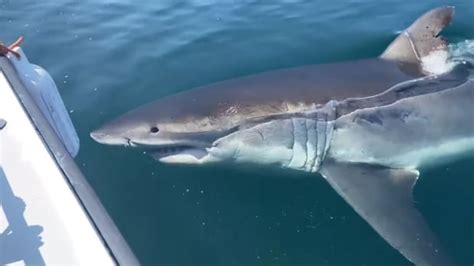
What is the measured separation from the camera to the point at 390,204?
3195 millimetres

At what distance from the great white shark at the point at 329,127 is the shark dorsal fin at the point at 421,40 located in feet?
0.68

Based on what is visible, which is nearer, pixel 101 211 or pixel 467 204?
pixel 101 211

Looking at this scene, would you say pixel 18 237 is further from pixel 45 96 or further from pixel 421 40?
pixel 421 40

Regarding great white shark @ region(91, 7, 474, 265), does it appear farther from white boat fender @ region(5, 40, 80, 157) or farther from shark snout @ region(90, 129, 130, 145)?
white boat fender @ region(5, 40, 80, 157)

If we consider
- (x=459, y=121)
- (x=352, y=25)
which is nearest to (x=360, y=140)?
(x=459, y=121)

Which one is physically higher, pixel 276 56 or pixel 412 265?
pixel 276 56

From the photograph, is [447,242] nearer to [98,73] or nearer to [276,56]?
[276,56]

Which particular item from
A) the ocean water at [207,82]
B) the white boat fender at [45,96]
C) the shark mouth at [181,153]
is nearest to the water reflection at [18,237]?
the white boat fender at [45,96]

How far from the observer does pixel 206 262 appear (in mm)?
3189

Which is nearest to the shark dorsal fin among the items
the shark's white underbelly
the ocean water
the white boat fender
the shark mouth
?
the shark's white underbelly

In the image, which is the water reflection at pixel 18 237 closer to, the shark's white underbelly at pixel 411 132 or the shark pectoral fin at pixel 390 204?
the shark pectoral fin at pixel 390 204

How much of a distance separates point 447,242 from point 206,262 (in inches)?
54.4

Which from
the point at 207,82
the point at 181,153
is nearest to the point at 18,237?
the point at 181,153

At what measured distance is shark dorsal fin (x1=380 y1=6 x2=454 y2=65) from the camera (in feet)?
12.8
